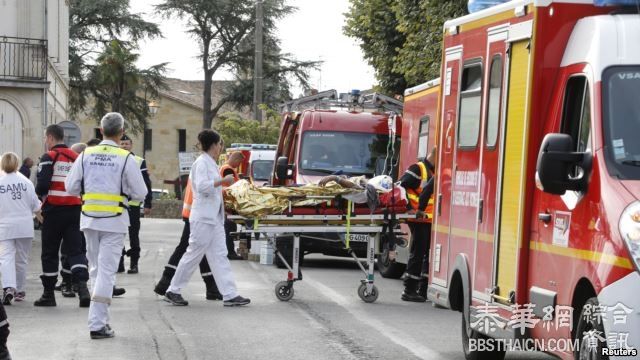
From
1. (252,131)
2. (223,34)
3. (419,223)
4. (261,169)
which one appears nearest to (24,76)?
(261,169)

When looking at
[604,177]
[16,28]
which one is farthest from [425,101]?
[16,28]

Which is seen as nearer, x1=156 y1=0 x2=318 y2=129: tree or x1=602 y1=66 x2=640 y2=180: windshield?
x1=602 y1=66 x2=640 y2=180: windshield

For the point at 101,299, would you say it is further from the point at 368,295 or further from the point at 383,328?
the point at 368,295

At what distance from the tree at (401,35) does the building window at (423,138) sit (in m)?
6.96

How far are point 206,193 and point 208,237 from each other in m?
0.52

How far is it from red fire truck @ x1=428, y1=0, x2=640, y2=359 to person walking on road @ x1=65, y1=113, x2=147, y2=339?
2.94 metres

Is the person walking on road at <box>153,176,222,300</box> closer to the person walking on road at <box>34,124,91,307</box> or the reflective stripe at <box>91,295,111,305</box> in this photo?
the person walking on road at <box>34,124,91,307</box>

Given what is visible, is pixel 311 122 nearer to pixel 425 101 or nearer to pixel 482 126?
pixel 425 101

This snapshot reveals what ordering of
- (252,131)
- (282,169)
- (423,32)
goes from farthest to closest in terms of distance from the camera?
(252,131), (423,32), (282,169)

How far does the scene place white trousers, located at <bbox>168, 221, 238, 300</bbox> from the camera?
1473 cm

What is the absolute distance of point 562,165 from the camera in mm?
8039

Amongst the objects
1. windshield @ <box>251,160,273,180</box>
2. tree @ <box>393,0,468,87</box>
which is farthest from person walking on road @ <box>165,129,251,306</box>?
windshield @ <box>251,160,273,180</box>

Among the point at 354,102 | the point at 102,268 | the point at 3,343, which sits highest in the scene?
the point at 354,102

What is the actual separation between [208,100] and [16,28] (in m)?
37.7
